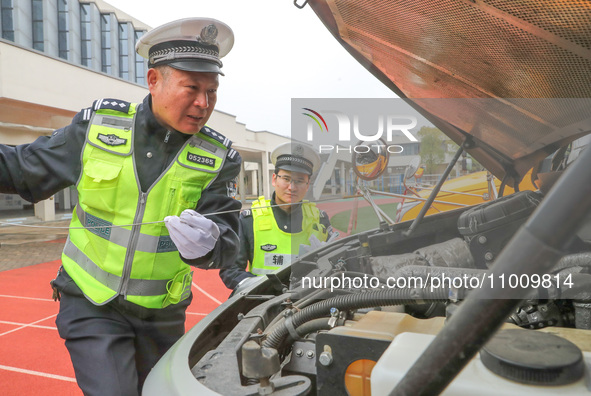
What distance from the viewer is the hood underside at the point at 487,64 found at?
2.61 ft

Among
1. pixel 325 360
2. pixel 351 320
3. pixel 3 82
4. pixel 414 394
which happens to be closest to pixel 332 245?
pixel 351 320

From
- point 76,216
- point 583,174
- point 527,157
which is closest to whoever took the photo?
point 583,174

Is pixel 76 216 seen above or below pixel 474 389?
above

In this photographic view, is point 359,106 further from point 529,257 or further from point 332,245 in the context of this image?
point 332,245

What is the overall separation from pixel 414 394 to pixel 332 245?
1.26 m

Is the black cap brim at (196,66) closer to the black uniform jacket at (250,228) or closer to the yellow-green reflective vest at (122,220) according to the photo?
the yellow-green reflective vest at (122,220)

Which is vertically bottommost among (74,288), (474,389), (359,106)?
(74,288)

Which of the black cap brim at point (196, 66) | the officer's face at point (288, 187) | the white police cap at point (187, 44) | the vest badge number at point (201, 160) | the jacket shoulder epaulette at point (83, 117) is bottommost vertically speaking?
the officer's face at point (288, 187)

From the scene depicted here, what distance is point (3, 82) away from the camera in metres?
8.76

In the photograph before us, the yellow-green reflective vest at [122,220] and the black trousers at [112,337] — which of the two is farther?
the yellow-green reflective vest at [122,220]

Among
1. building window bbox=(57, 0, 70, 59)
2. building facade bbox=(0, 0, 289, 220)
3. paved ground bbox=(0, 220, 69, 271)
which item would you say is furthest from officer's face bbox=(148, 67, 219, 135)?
building window bbox=(57, 0, 70, 59)

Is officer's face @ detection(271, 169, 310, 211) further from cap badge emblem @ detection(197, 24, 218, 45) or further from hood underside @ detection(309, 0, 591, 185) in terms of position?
hood underside @ detection(309, 0, 591, 185)

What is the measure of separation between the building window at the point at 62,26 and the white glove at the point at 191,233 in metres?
29.2

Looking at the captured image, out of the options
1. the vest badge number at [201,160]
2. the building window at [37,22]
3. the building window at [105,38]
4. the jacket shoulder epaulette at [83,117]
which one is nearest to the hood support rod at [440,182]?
the vest badge number at [201,160]
